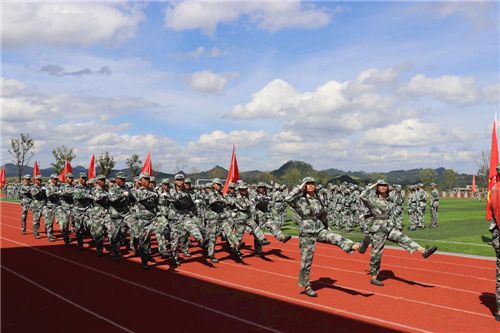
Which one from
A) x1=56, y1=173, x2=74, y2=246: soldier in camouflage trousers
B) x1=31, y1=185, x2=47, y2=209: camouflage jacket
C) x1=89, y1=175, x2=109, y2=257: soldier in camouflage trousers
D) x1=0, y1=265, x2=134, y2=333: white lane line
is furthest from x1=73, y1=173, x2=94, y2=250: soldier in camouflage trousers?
x1=0, y1=265, x2=134, y2=333: white lane line

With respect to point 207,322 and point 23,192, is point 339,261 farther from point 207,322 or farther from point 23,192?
point 23,192

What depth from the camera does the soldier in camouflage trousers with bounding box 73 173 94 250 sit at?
45.1ft

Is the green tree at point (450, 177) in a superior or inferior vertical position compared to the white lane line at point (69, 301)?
superior

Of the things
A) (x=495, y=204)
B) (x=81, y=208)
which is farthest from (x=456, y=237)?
(x=81, y=208)

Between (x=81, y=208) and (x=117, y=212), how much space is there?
2874 millimetres

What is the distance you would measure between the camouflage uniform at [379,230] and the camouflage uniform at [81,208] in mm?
8831

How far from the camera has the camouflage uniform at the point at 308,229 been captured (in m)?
8.22

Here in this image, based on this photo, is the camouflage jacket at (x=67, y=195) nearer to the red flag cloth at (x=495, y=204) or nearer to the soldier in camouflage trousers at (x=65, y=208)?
the soldier in camouflage trousers at (x=65, y=208)

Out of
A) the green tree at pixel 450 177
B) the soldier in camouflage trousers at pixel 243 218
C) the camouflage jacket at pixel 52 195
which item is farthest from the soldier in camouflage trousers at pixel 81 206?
the green tree at pixel 450 177

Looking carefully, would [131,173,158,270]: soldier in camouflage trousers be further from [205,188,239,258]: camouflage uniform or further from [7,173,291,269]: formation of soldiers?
[205,188,239,258]: camouflage uniform

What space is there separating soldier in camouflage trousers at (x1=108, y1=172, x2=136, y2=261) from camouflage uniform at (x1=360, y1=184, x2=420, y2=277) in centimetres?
636

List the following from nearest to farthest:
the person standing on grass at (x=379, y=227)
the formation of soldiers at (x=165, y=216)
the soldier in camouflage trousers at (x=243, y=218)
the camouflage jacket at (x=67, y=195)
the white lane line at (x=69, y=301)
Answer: the white lane line at (x=69, y=301)
the person standing on grass at (x=379, y=227)
the formation of soldiers at (x=165, y=216)
the soldier in camouflage trousers at (x=243, y=218)
the camouflage jacket at (x=67, y=195)

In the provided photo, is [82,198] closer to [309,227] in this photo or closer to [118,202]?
[118,202]

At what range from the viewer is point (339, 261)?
39.9ft
